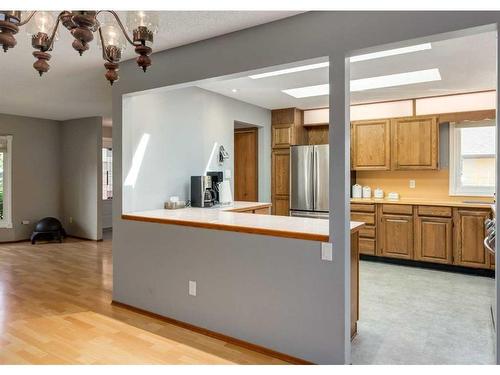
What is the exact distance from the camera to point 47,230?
685 cm

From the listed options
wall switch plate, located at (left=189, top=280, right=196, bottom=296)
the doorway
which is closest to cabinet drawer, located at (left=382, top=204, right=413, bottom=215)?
the doorway

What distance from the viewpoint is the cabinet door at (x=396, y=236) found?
5082 mm

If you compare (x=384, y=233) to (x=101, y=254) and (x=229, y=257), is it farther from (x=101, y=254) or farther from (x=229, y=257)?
(x=101, y=254)

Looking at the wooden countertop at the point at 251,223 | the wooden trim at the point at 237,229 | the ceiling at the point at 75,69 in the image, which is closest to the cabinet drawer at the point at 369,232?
the wooden countertop at the point at 251,223

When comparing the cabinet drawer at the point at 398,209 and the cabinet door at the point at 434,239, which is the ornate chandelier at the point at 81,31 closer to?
the cabinet drawer at the point at 398,209

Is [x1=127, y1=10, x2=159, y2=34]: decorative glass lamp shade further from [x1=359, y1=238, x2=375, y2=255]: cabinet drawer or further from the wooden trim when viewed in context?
[x1=359, y1=238, x2=375, y2=255]: cabinet drawer

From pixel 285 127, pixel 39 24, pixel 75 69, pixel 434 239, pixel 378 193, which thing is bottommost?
pixel 434 239

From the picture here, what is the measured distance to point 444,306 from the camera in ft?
11.6

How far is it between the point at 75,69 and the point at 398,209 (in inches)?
175

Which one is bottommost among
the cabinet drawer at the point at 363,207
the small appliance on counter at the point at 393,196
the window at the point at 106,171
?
the cabinet drawer at the point at 363,207

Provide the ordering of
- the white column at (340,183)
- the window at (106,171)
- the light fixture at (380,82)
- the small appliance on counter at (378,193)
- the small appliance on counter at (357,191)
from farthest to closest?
1. the window at (106,171)
2. the small appliance on counter at (357,191)
3. the small appliance on counter at (378,193)
4. the light fixture at (380,82)
5. the white column at (340,183)

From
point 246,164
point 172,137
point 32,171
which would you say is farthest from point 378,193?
point 32,171

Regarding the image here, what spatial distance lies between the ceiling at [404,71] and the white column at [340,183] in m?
0.31

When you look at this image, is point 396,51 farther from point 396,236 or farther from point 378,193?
point 378,193
